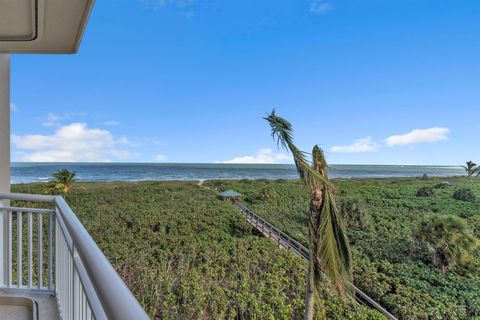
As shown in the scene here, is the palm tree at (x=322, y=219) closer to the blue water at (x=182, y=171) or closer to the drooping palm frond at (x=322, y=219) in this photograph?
the drooping palm frond at (x=322, y=219)

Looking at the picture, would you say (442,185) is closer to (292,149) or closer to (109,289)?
(292,149)

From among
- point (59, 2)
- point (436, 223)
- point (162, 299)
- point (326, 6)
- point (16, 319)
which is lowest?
point (162, 299)

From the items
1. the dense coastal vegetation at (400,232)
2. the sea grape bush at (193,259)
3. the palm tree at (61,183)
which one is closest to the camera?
the sea grape bush at (193,259)

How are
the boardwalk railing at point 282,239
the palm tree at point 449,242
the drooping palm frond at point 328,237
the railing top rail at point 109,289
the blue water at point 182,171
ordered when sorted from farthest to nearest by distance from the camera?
1. the blue water at point 182,171
2. the palm tree at point 449,242
3. the boardwalk railing at point 282,239
4. the drooping palm frond at point 328,237
5. the railing top rail at point 109,289

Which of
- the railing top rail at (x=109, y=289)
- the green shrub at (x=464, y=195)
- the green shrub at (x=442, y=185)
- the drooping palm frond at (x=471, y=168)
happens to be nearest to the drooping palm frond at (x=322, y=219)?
the railing top rail at (x=109, y=289)

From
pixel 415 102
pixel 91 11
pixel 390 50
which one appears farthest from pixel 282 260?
pixel 415 102

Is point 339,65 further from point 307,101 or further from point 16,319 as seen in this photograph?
point 16,319

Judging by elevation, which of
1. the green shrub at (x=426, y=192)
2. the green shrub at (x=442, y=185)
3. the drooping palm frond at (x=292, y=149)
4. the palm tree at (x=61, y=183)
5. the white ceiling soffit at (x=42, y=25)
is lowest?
the green shrub at (x=426, y=192)

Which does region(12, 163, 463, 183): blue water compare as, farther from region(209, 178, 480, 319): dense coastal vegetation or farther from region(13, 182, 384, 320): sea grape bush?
region(209, 178, 480, 319): dense coastal vegetation
